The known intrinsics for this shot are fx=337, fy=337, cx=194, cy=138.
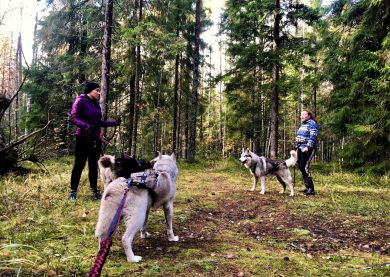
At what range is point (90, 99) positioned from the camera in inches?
245

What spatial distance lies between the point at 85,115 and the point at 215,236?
10.4ft

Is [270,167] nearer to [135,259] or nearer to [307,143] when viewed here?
[307,143]

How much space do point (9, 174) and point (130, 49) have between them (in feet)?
25.6

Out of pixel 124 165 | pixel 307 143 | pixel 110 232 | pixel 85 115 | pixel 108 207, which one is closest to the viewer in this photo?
pixel 110 232

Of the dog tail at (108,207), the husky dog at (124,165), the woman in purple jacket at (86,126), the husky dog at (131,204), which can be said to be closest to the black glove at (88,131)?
the woman in purple jacket at (86,126)

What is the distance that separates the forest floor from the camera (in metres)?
3.33

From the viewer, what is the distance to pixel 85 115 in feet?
20.0

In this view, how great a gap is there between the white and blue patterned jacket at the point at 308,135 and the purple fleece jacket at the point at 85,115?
4.79 meters

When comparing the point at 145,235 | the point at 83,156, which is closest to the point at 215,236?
the point at 145,235

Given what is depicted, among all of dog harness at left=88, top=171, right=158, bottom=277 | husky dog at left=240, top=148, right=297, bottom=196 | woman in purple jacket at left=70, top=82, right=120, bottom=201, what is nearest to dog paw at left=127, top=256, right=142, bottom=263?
dog harness at left=88, top=171, right=158, bottom=277

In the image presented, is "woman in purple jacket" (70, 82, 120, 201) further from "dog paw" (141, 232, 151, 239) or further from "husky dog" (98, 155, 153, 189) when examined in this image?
"dog paw" (141, 232, 151, 239)

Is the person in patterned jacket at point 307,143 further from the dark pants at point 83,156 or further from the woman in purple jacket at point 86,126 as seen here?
the dark pants at point 83,156

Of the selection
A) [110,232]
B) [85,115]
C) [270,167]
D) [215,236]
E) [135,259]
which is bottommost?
[215,236]

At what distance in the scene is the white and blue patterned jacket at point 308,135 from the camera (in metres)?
8.47
